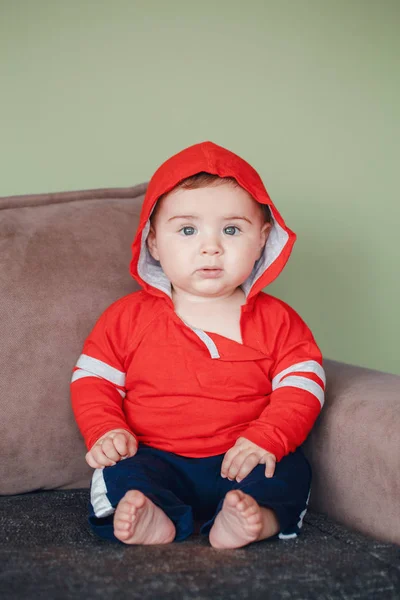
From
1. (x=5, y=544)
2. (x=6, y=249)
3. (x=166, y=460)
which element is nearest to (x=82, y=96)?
(x=6, y=249)

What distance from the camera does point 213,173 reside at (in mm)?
1356

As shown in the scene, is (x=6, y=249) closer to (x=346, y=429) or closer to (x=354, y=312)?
(x=346, y=429)

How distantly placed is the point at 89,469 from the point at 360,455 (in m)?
0.52

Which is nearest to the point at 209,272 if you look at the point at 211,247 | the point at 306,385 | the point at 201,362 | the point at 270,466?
the point at 211,247

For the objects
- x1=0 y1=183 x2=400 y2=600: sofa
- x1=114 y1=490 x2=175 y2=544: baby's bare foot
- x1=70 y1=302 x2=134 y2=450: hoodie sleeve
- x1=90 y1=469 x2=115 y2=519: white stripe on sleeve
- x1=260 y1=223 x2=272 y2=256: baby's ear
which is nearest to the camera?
x1=0 y1=183 x2=400 y2=600: sofa

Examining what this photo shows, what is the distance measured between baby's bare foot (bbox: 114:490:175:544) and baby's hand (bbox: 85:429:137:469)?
0.14 m

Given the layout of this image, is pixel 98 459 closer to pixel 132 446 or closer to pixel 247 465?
pixel 132 446

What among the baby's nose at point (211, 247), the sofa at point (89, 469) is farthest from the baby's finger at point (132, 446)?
the baby's nose at point (211, 247)

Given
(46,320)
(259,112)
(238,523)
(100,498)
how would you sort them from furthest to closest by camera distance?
(259,112)
(46,320)
(100,498)
(238,523)

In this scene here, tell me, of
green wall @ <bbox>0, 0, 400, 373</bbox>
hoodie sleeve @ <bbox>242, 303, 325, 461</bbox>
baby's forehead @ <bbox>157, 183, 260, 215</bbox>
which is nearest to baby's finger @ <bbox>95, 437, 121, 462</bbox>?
hoodie sleeve @ <bbox>242, 303, 325, 461</bbox>

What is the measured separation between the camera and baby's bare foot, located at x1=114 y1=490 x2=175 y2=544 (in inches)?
42.1

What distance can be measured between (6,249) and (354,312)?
109 cm

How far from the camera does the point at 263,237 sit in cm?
148

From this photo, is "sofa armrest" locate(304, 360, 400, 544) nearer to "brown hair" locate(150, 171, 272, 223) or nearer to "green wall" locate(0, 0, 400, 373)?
"brown hair" locate(150, 171, 272, 223)
